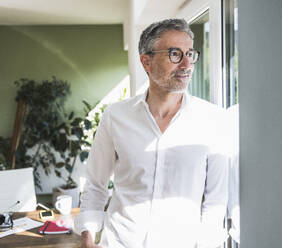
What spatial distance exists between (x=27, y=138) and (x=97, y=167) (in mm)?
4238

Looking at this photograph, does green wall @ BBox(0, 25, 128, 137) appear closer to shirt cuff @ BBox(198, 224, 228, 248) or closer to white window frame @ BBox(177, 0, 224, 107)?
white window frame @ BBox(177, 0, 224, 107)

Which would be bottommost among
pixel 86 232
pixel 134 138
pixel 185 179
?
pixel 86 232

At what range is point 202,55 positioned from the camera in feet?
6.47

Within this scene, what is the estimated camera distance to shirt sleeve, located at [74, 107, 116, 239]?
1.41 metres

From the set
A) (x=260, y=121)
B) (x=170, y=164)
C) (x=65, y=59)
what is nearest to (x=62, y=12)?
(x=65, y=59)

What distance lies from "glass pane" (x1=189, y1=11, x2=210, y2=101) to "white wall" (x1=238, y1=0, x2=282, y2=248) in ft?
3.57

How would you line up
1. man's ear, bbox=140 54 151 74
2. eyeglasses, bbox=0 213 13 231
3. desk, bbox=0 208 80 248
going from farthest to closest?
eyeglasses, bbox=0 213 13 231
desk, bbox=0 208 80 248
man's ear, bbox=140 54 151 74

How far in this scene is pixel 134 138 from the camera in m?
1.28

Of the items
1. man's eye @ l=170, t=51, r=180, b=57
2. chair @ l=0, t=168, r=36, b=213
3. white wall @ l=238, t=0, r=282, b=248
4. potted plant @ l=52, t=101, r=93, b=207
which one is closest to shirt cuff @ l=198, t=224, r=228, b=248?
white wall @ l=238, t=0, r=282, b=248

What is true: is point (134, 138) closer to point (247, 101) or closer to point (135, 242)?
point (135, 242)

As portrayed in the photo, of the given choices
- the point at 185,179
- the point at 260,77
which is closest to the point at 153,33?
the point at 185,179

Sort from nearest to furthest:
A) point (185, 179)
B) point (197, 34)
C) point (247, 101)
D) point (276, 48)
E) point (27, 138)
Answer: point (276, 48), point (247, 101), point (185, 179), point (197, 34), point (27, 138)

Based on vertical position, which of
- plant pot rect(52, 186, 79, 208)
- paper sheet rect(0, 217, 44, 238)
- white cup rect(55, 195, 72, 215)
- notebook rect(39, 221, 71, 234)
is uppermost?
white cup rect(55, 195, 72, 215)

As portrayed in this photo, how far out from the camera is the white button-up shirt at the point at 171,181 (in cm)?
120
